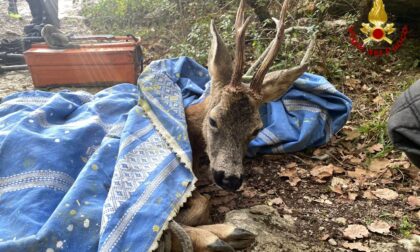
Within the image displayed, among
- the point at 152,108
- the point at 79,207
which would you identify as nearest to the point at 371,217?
the point at 152,108

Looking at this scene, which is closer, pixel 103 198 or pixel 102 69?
pixel 103 198

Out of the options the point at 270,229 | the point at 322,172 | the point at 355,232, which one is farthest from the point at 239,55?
the point at 355,232

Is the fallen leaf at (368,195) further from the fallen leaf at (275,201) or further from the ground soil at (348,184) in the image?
the fallen leaf at (275,201)

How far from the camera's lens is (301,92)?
429 centimetres

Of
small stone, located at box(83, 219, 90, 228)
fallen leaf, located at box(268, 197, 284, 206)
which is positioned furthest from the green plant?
small stone, located at box(83, 219, 90, 228)

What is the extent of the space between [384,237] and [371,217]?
0.80ft

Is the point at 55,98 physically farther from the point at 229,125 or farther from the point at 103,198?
the point at 229,125

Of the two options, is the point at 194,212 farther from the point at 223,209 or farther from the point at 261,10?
the point at 261,10

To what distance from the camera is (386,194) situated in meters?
3.42

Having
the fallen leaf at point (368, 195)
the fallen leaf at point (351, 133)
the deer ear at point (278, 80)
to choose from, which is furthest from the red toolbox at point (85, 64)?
the fallen leaf at point (368, 195)

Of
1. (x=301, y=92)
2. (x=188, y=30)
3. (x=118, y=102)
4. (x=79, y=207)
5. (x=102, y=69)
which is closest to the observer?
(x=79, y=207)

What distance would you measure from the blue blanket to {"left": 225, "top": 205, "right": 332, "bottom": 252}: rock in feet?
1.86

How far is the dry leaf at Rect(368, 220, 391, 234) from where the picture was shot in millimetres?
2971

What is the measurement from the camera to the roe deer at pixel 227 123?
104 inches
